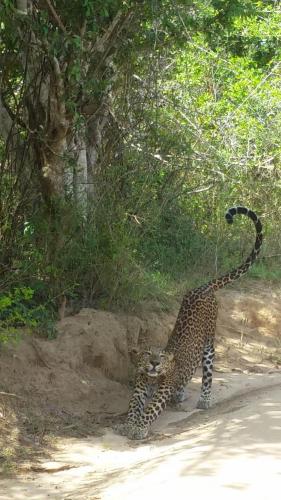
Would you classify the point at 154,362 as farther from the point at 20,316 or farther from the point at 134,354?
the point at 20,316

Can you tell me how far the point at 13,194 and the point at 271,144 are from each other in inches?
221

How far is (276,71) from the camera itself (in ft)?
46.8

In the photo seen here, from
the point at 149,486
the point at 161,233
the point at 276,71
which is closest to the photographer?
the point at 149,486

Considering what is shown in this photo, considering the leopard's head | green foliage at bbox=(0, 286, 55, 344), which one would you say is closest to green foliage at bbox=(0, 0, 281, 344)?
green foliage at bbox=(0, 286, 55, 344)

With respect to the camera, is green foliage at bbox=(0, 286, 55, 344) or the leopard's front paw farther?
the leopard's front paw

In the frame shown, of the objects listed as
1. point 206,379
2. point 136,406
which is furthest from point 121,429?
point 206,379

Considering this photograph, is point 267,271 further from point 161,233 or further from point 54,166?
point 54,166

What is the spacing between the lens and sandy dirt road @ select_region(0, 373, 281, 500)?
4.75 m

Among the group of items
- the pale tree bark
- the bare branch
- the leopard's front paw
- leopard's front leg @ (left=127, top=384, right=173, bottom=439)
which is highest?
the bare branch

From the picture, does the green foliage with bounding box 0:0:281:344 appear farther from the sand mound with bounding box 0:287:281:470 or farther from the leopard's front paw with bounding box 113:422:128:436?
the leopard's front paw with bounding box 113:422:128:436

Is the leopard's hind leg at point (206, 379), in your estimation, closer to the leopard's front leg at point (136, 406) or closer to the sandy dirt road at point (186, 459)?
the sandy dirt road at point (186, 459)

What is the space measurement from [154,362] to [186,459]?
10.3ft

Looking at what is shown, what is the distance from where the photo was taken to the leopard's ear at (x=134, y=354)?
8.81m

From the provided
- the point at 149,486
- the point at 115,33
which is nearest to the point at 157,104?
the point at 115,33
